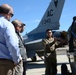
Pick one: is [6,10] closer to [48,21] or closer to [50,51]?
[50,51]

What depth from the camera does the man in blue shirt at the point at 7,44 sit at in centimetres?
407

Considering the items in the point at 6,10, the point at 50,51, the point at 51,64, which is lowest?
the point at 6,10

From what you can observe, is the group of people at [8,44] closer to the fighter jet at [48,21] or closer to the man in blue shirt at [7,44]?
the man in blue shirt at [7,44]

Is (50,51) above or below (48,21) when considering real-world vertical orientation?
below

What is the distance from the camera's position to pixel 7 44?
4.10m

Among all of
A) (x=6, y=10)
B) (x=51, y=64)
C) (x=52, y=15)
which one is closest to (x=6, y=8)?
(x=6, y=10)

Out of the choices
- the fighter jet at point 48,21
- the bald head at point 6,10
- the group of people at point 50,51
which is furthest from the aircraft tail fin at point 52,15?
the bald head at point 6,10

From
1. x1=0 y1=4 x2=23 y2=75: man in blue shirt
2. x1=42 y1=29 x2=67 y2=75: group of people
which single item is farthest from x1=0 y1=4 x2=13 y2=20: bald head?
x1=42 y1=29 x2=67 y2=75: group of people

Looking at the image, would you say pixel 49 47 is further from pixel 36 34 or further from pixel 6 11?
pixel 36 34

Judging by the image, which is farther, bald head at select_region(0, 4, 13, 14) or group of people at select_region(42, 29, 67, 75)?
group of people at select_region(42, 29, 67, 75)

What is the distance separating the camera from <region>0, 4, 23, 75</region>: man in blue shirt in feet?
13.3

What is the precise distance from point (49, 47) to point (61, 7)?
13.8m

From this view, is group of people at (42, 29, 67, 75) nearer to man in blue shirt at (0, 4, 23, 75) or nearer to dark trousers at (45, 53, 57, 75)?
dark trousers at (45, 53, 57, 75)

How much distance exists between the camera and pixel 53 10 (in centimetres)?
2269
